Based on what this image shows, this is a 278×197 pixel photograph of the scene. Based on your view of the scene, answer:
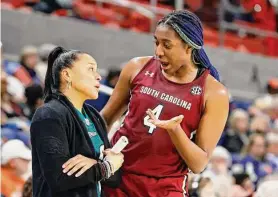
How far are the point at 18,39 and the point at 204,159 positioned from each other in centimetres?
552

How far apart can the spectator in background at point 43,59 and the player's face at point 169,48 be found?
414 cm

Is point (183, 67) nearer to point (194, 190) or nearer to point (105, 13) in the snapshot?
point (194, 190)

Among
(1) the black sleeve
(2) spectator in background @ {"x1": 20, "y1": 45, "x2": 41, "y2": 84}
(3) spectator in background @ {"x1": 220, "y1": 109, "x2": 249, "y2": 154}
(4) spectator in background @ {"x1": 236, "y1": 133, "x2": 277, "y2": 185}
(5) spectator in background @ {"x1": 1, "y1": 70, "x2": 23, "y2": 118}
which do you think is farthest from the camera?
(3) spectator in background @ {"x1": 220, "y1": 109, "x2": 249, "y2": 154}

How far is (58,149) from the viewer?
2.82 meters

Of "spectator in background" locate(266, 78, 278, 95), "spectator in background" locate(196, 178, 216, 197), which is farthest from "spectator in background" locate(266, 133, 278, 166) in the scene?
"spectator in background" locate(196, 178, 216, 197)

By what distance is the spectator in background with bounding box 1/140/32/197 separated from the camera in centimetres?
513

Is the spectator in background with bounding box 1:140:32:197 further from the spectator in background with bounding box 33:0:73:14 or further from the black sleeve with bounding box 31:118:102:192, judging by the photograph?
the spectator in background with bounding box 33:0:73:14

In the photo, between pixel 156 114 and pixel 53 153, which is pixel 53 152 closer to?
pixel 53 153

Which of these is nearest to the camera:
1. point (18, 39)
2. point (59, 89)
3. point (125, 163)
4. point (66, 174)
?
point (66, 174)

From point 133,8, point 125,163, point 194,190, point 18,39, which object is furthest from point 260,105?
point 125,163

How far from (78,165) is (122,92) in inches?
27.6

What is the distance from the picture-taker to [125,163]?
3.29 meters

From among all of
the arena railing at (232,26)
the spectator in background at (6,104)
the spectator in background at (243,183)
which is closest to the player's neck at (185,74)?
the spectator in background at (243,183)

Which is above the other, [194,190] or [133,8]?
[194,190]
